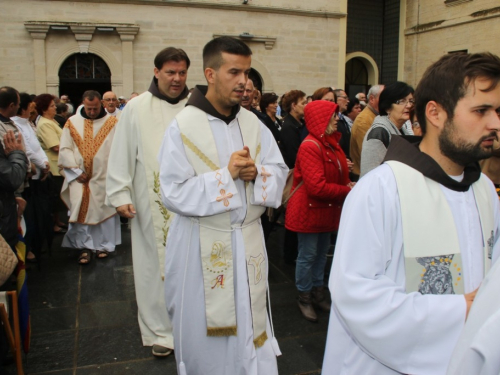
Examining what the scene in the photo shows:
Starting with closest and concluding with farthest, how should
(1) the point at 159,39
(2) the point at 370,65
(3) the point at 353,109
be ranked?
1. (3) the point at 353,109
2. (1) the point at 159,39
3. (2) the point at 370,65

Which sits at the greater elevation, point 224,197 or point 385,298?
point 224,197

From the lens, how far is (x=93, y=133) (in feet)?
19.5

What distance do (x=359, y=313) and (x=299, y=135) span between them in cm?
442

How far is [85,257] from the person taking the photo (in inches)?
228

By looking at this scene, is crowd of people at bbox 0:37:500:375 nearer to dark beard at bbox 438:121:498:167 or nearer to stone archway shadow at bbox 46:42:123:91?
dark beard at bbox 438:121:498:167

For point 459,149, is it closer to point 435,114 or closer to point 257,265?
point 435,114

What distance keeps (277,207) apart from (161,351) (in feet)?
5.05

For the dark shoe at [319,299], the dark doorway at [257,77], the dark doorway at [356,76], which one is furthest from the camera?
the dark doorway at [356,76]

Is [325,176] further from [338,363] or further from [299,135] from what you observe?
[338,363]

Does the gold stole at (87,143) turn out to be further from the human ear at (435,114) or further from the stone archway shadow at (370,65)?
the stone archway shadow at (370,65)

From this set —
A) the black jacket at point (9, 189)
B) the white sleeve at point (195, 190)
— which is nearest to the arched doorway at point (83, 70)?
the black jacket at point (9, 189)

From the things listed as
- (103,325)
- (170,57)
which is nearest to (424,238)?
(170,57)

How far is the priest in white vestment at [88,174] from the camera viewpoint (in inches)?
233

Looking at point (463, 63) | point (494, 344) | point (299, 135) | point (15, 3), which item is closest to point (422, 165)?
point (463, 63)
